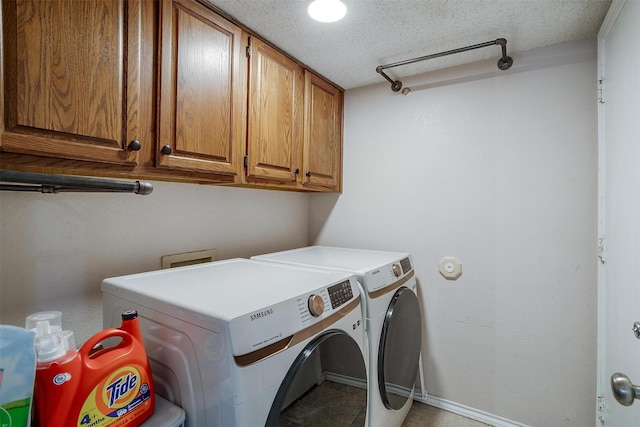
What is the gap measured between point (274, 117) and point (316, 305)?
1.10m

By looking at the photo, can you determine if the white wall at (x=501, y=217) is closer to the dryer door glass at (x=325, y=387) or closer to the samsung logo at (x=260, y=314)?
the dryer door glass at (x=325, y=387)

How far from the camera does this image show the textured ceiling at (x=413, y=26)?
1.37 m

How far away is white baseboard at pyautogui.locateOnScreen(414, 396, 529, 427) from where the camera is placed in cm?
184

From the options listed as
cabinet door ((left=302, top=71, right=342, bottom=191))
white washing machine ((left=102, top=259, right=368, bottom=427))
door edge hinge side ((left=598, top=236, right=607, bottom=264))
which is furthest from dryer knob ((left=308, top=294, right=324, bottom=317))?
door edge hinge side ((left=598, top=236, right=607, bottom=264))

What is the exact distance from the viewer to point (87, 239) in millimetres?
1266

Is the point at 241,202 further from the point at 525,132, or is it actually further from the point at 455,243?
the point at 525,132

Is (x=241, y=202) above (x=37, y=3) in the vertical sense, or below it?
below

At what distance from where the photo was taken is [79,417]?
2.39ft

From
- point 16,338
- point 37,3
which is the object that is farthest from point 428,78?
point 16,338

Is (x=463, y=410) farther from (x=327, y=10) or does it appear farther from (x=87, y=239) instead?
(x=327, y=10)

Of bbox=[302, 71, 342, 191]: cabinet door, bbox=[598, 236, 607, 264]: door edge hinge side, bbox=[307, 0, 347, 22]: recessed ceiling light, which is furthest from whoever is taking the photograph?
bbox=[302, 71, 342, 191]: cabinet door

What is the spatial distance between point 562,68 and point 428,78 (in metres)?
0.72

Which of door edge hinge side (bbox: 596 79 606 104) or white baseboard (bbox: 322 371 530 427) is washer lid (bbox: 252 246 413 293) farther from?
door edge hinge side (bbox: 596 79 606 104)

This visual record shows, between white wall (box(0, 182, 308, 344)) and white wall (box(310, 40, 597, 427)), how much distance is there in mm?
1213
